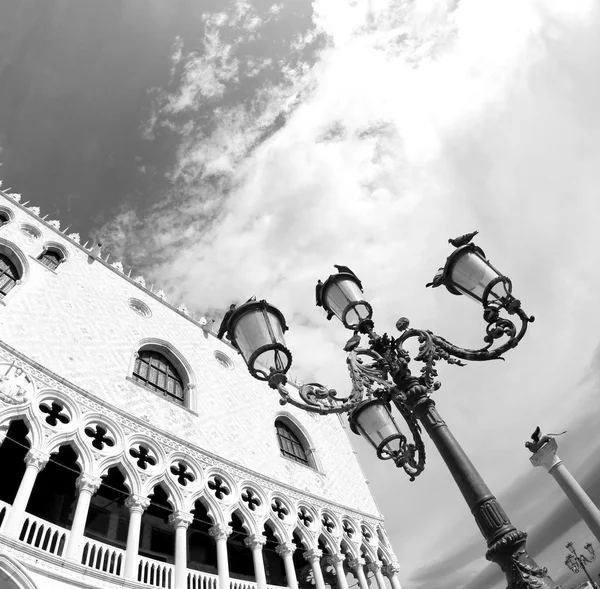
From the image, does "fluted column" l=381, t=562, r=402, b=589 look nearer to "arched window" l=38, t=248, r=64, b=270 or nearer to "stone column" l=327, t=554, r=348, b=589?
"stone column" l=327, t=554, r=348, b=589

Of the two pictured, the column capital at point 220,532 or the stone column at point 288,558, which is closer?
the column capital at point 220,532

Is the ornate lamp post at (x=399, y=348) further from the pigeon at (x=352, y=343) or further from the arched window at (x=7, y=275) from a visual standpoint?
the arched window at (x=7, y=275)

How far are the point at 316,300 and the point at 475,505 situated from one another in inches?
98.2

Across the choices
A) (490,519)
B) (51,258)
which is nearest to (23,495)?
(490,519)

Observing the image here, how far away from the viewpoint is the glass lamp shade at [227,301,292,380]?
373cm

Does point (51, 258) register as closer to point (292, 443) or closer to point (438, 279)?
point (292, 443)

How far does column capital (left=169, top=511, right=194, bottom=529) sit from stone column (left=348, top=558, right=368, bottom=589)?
4.25 meters

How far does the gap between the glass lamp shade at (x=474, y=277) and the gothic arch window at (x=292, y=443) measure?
8.06 meters

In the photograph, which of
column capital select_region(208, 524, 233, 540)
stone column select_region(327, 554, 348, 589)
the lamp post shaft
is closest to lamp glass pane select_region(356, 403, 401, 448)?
the lamp post shaft

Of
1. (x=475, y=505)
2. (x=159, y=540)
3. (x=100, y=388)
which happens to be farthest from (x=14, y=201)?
(x=475, y=505)

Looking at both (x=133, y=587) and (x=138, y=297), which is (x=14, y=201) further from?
(x=133, y=587)

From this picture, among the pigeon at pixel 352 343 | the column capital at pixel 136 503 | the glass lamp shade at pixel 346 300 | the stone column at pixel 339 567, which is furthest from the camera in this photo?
the stone column at pixel 339 567

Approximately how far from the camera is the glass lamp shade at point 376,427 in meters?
4.57

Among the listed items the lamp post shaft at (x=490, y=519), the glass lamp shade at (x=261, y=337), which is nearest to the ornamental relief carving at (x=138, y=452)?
the glass lamp shade at (x=261, y=337)
